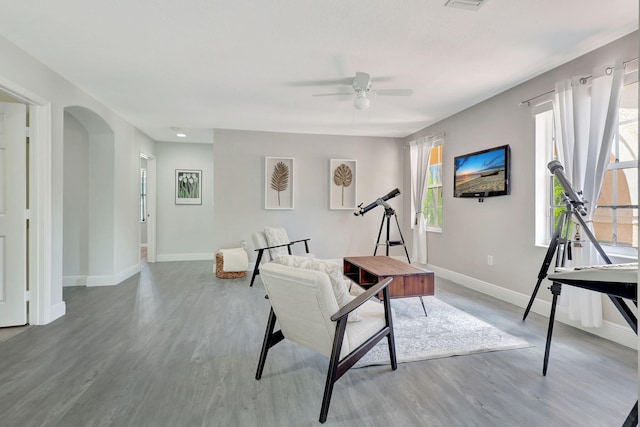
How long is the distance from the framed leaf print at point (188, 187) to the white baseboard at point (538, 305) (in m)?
4.82

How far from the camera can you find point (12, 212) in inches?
109

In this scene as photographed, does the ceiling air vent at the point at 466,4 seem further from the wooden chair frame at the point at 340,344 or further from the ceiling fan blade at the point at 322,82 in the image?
the wooden chair frame at the point at 340,344

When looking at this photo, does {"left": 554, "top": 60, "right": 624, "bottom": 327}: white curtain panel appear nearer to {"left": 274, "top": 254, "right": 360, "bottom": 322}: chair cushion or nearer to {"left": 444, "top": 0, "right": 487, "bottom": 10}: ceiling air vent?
{"left": 444, "top": 0, "right": 487, "bottom": 10}: ceiling air vent

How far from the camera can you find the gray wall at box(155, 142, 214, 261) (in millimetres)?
6258

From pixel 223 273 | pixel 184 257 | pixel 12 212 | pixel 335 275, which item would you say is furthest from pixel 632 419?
pixel 184 257

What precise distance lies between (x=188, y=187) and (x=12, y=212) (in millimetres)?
3663

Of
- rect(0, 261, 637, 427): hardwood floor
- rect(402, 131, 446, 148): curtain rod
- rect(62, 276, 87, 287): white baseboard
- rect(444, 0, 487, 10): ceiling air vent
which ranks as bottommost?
rect(0, 261, 637, 427): hardwood floor

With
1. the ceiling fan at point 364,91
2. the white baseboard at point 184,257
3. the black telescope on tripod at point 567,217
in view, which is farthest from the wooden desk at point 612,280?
the white baseboard at point 184,257

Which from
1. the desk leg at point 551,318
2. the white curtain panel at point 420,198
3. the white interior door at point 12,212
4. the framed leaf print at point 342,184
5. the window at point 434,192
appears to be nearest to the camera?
the desk leg at point 551,318

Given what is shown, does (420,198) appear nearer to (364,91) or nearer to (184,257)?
(364,91)

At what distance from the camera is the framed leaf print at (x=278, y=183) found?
5.39 meters

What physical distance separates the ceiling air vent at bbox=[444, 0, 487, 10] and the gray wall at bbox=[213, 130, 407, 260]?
146 inches

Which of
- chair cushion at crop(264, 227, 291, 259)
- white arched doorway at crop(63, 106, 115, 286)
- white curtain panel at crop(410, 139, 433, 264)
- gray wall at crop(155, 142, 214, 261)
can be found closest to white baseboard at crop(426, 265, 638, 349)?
white curtain panel at crop(410, 139, 433, 264)

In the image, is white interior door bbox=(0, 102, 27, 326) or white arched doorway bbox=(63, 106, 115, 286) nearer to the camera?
white interior door bbox=(0, 102, 27, 326)
